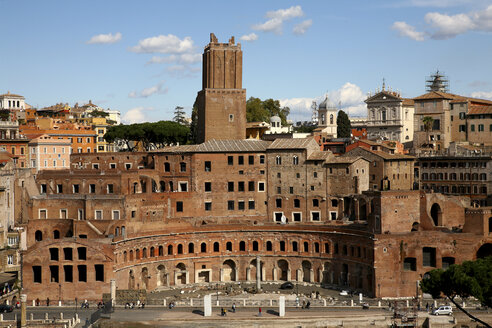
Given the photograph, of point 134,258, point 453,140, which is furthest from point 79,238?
point 453,140

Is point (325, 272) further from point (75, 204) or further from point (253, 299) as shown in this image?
point (75, 204)

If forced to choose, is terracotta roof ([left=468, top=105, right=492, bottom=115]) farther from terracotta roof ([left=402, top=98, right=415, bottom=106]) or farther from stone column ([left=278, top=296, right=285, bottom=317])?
stone column ([left=278, top=296, right=285, bottom=317])

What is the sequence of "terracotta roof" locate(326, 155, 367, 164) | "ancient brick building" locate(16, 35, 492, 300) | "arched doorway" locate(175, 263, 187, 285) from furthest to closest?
"terracotta roof" locate(326, 155, 367, 164) < "arched doorway" locate(175, 263, 187, 285) < "ancient brick building" locate(16, 35, 492, 300)

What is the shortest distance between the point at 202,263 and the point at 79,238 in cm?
1406

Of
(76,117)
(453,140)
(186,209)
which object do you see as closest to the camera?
(186,209)

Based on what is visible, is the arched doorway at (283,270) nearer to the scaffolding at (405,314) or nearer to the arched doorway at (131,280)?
the arched doorway at (131,280)

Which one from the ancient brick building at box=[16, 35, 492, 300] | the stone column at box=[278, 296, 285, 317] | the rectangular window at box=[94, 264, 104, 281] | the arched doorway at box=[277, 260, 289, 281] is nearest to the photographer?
the stone column at box=[278, 296, 285, 317]

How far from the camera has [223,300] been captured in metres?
70.2

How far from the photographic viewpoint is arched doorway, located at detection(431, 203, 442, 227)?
256ft

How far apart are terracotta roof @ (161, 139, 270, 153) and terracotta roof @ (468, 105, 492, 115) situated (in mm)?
29196

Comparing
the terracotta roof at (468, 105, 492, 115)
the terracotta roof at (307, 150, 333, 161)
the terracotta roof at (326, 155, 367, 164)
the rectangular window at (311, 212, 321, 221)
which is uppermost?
the terracotta roof at (468, 105, 492, 115)

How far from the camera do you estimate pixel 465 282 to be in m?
57.2

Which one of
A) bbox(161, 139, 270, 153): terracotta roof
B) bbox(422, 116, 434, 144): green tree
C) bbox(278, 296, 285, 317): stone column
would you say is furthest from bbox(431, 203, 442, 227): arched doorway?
bbox(422, 116, 434, 144): green tree

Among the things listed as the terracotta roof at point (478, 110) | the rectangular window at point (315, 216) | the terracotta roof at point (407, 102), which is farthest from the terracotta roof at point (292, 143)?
the terracotta roof at point (407, 102)
